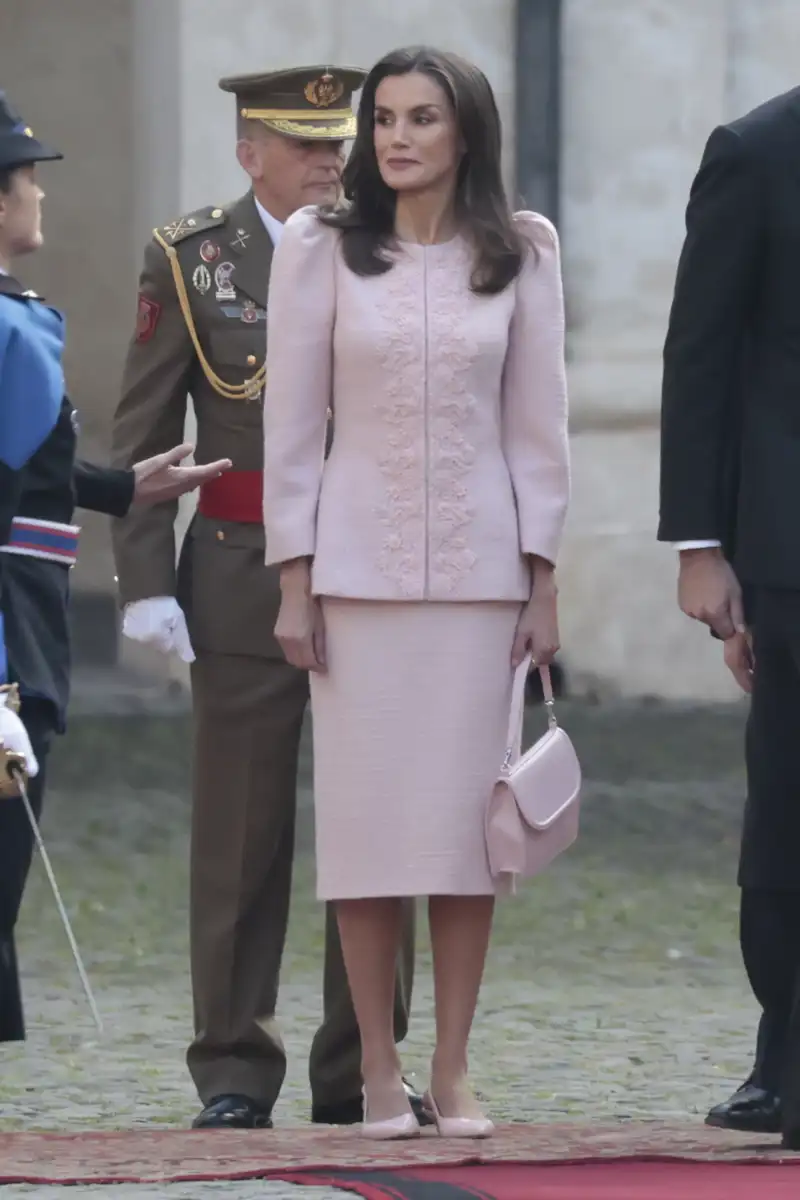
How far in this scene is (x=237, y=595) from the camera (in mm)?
6441

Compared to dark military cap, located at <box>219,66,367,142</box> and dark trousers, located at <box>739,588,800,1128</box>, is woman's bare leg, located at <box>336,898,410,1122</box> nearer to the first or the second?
dark trousers, located at <box>739,588,800,1128</box>

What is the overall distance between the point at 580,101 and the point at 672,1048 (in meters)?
7.74

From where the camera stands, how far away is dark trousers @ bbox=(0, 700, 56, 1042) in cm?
598

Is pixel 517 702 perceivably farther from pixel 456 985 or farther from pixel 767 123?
pixel 767 123

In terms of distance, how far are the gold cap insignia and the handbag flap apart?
4.48 feet

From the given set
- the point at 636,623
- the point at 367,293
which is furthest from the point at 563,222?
the point at 367,293

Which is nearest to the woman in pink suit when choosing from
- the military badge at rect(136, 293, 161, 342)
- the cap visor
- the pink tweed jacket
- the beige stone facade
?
the pink tweed jacket

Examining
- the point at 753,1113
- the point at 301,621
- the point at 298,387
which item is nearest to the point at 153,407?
the point at 298,387

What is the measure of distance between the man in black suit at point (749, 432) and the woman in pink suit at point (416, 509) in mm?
259

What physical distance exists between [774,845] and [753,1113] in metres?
0.44

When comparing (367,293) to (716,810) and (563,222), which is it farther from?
(563,222)

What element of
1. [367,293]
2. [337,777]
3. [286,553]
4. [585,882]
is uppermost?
[367,293]

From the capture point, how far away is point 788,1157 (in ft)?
17.5

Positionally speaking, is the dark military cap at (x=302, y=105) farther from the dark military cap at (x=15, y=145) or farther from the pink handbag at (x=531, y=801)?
the pink handbag at (x=531, y=801)
